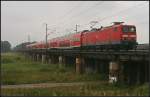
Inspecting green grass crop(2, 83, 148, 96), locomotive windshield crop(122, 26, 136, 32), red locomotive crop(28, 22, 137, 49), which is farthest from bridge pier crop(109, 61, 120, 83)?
locomotive windshield crop(122, 26, 136, 32)

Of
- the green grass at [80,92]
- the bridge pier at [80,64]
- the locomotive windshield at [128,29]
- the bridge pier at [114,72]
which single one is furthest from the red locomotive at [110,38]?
the green grass at [80,92]

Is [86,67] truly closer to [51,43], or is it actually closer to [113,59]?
[113,59]

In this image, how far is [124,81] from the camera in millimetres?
43875

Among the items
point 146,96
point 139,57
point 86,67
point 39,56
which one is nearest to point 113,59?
point 139,57

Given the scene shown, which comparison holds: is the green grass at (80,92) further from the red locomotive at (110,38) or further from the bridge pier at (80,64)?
the bridge pier at (80,64)

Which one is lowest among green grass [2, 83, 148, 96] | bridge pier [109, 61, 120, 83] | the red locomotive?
green grass [2, 83, 148, 96]

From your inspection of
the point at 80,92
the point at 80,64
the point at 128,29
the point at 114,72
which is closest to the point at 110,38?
the point at 128,29

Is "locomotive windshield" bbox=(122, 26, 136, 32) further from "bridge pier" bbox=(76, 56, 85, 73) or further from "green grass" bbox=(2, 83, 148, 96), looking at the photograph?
"bridge pier" bbox=(76, 56, 85, 73)

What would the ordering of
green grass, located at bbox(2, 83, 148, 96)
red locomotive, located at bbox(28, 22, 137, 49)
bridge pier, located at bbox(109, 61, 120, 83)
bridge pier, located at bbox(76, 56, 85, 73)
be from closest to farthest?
green grass, located at bbox(2, 83, 148, 96) → bridge pier, located at bbox(109, 61, 120, 83) → red locomotive, located at bbox(28, 22, 137, 49) → bridge pier, located at bbox(76, 56, 85, 73)

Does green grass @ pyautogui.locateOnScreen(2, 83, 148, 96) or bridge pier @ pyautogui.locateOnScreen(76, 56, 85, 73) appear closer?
green grass @ pyautogui.locateOnScreen(2, 83, 148, 96)

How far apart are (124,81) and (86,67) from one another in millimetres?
20494

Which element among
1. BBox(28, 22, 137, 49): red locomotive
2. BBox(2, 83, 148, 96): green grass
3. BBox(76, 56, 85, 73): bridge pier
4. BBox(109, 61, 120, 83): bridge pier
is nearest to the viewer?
BBox(2, 83, 148, 96): green grass

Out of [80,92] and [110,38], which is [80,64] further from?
[80,92]

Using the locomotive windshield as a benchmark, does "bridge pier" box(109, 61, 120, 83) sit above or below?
below
